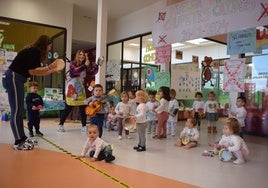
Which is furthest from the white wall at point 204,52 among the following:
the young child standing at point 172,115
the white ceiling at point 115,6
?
the young child standing at point 172,115

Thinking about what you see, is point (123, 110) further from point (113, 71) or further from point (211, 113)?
point (113, 71)

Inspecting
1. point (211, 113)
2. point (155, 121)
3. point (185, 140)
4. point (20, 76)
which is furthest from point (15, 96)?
point (211, 113)

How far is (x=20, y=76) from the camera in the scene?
3.46m

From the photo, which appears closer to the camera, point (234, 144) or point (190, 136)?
point (234, 144)

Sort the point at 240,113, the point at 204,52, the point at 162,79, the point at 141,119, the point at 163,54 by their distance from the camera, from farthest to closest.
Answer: the point at 204,52, the point at 162,79, the point at 163,54, the point at 240,113, the point at 141,119

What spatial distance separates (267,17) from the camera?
4.31 metres

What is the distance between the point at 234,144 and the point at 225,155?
7.1 inches

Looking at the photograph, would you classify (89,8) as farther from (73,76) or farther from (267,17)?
(267,17)

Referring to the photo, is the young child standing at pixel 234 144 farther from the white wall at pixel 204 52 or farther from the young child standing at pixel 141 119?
the white wall at pixel 204 52

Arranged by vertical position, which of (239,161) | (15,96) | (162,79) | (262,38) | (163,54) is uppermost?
(262,38)

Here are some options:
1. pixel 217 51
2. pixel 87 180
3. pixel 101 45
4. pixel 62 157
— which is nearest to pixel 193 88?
pixel 217 51

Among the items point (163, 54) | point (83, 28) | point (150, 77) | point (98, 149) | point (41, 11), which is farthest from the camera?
point (83, 28)

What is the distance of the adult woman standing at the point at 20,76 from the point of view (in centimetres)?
340

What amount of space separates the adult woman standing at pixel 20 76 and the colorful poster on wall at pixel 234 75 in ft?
11.5
